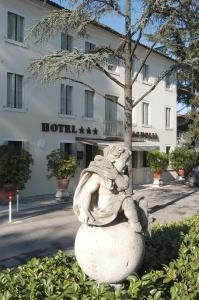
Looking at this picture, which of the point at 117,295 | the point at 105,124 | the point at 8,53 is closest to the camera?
the point at 117,295

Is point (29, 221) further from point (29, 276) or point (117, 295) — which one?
point (117, 295)

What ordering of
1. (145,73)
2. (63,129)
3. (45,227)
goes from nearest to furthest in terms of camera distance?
(45,227), (63,129), (145,73)

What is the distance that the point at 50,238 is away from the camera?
35.8 feet

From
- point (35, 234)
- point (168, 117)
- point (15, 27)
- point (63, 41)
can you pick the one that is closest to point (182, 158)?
point (168, 117)

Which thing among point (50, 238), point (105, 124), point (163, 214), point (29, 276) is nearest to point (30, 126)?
point (105, 124)

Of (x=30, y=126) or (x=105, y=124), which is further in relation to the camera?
(x=105, y=124)

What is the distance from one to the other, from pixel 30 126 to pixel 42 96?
63.2 inches

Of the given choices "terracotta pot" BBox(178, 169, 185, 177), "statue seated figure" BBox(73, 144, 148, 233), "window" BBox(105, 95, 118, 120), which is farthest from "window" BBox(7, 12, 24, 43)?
"statue seated figure" BBox(73, 144, 148, 233)

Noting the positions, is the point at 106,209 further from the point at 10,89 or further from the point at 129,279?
the point at 10,89

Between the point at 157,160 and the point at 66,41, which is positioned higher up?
the point at 66,41

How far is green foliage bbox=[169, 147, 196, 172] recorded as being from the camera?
29000mm

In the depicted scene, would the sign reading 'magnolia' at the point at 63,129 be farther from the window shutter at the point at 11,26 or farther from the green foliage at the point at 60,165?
the window shutter at the point at 11,26

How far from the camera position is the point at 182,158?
29062 mm

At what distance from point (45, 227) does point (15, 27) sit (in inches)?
400
